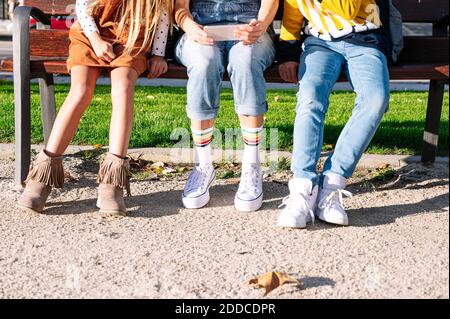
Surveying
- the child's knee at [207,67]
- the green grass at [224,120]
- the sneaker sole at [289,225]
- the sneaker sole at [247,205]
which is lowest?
the green grass at [224,120]

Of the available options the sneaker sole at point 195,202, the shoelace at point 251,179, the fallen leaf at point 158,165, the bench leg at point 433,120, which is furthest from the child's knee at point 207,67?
the bench leg at point 433,120

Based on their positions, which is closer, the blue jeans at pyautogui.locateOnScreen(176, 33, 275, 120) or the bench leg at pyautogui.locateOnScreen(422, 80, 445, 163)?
the blue jeans at pyautogui.locateOnScreen(176, 33, 275, 120)

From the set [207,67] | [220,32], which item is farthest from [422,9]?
[207,67]

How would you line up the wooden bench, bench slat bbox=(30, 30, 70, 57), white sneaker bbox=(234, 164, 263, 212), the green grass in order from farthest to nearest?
the green grass → bench slat bbox=(30, 30, 70, 57) → the wooden bench → white sneaker bbox=(234, 164, 263, 212)

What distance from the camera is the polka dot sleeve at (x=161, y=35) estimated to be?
4.04 metres

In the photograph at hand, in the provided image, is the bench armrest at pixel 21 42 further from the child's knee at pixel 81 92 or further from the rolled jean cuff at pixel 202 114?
the rolled jean cuff at pixel 202 114

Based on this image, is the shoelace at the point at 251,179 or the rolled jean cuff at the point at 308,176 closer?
the rolled jean cuff at the point at 308,176

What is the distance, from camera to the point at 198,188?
13.0 feet

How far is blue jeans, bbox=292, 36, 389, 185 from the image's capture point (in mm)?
3615

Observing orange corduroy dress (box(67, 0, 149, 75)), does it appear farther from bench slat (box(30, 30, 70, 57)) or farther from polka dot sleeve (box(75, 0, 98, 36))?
bench slat (box(30, 30, 70, 57))

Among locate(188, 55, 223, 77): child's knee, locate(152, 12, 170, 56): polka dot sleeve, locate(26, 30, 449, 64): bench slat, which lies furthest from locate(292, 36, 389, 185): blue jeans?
locate(152, 12, 170, 56): polka dot sleeve

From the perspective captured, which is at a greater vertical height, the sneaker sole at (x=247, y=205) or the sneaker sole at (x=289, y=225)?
the sneaker sole at (x=289, y=225)

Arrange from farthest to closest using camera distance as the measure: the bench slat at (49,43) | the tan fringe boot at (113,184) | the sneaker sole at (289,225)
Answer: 1. the bench slat at (49,43)
2. the tan fringe boot at (113,184)
3. the sneaker sole at (289,225)
